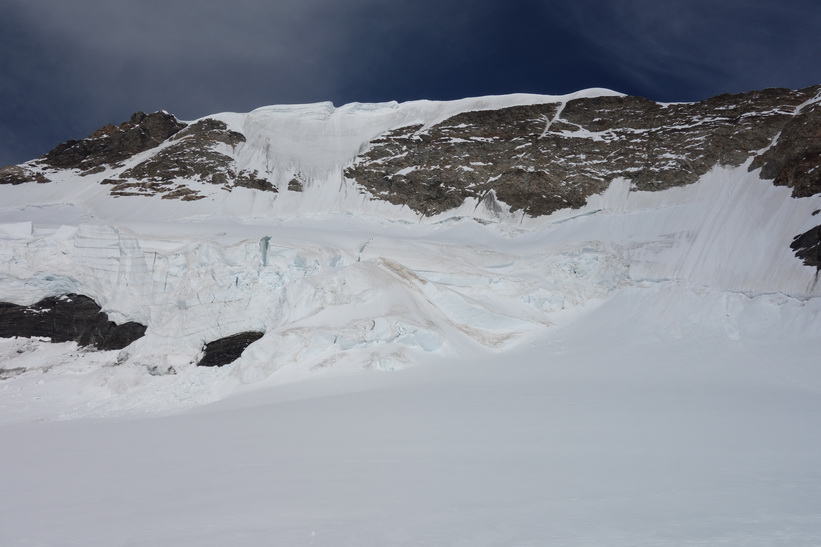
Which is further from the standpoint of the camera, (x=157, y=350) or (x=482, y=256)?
(x=482, y=256)

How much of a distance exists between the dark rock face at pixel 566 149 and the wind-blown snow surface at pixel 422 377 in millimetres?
1873

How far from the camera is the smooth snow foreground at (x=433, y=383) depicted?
592cm

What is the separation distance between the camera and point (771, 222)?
2716 cm

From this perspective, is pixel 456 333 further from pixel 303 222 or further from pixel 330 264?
pixel 303 222

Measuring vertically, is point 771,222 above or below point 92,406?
above

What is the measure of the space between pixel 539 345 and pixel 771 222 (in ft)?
49.8

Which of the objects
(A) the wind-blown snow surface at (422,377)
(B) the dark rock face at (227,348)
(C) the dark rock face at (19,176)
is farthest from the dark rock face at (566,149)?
(C) the dark rock face at (19,176)

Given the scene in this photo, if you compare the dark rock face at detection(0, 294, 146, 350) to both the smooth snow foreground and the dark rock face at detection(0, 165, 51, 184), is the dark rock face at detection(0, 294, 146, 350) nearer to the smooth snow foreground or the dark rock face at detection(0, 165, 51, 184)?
the smooth snow foreground

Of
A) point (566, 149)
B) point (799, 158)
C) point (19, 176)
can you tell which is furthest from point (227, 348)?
point (19, 176)

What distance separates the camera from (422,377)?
16656 mm

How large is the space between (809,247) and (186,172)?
42221 millimetres

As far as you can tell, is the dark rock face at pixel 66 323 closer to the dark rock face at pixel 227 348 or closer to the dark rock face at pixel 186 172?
the dark rock face at pixel 227 348

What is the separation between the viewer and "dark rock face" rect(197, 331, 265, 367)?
23.8 metres

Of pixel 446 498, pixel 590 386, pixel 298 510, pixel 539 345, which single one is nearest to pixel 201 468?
pixel 298 510
